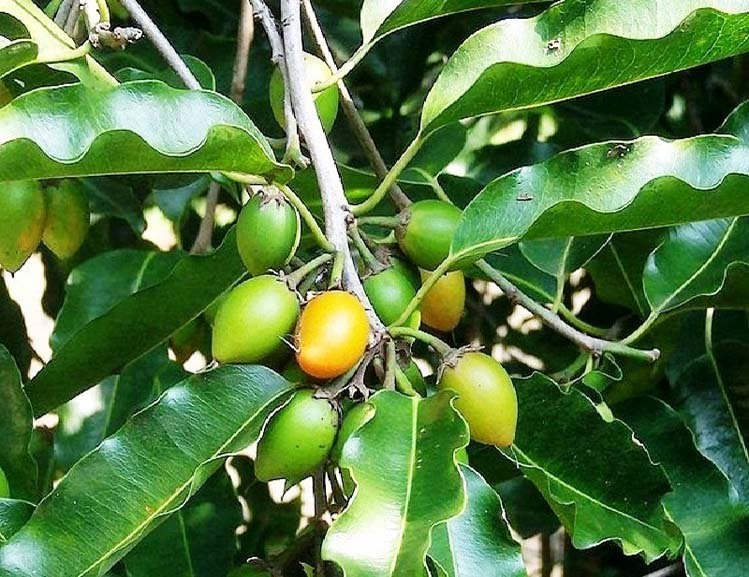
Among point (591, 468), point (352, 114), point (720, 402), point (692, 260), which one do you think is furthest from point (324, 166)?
point (720, 402)

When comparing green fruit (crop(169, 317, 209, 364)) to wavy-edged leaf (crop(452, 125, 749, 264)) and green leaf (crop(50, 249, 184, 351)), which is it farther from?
wavy-edged leaf (crop(452, 125, 749, 264))

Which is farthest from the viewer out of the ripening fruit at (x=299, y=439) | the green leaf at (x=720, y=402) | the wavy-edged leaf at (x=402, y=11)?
the green leaf at (x=720, y=402)

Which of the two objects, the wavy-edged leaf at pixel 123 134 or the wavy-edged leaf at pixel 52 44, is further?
the wavy-edged leaf at pixel 52 44

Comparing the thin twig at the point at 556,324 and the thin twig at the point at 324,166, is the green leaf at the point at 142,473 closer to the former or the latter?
the thin twig at the point at 324,166

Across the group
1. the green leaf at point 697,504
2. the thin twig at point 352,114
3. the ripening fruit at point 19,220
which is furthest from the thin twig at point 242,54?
the green leaf at point 697,504

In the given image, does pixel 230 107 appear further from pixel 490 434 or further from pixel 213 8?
pixel 213 8

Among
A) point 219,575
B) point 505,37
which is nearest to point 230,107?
point 505,37

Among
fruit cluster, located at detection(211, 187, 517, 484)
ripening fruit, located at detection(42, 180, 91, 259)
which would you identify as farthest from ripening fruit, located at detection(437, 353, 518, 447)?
ripening fruit, located at detection(42, 180, 91, 259)
